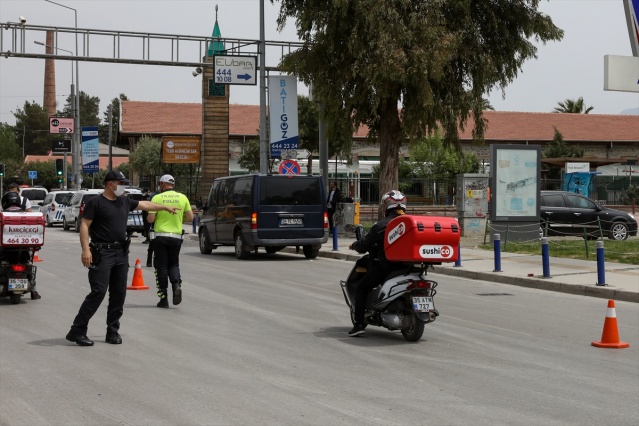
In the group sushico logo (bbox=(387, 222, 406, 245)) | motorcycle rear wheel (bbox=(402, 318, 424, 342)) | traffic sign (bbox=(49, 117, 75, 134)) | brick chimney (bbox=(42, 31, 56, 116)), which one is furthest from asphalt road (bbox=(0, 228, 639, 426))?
brick chimney (bbox=(42, 31, 56, 116))

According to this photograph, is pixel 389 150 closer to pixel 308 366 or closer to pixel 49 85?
pixel 308 366

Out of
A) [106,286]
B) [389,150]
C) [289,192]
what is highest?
[389,150]

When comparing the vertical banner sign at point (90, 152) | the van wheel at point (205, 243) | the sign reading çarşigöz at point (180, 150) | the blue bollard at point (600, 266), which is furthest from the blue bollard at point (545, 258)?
the vertical banner sign at point (90, 152)

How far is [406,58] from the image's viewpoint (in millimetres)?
26594

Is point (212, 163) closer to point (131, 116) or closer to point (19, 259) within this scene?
point (131, 116)

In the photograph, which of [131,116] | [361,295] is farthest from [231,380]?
[131,116]

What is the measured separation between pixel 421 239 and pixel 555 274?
9.34 meters

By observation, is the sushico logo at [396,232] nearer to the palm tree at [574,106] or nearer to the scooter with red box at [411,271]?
the scooter with red box at [411,271]

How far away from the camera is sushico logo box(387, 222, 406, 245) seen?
34.1 feet

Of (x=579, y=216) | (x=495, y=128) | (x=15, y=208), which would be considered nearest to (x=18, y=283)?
(x=15, y=208)

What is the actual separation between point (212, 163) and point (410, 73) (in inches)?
915

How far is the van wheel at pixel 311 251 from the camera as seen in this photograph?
2480 centimetres

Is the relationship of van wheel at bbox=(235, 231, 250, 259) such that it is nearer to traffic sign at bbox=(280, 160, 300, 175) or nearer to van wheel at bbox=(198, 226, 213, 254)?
van wheel at bbox=(198, 226, 213, 254)

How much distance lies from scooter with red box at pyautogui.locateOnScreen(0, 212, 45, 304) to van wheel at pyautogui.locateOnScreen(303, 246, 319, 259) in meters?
11.2
